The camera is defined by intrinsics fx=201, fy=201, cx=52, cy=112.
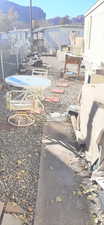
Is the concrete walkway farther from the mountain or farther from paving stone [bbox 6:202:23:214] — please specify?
the mountain

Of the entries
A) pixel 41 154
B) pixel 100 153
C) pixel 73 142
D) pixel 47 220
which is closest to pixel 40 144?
pixel 41 154

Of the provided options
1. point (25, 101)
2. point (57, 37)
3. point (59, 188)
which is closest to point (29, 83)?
point (25, 101)

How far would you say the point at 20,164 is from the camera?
10.1 feet

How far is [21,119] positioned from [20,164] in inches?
65.4

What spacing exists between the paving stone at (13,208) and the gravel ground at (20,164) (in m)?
0.05

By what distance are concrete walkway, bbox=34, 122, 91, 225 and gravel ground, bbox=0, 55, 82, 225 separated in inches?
4.0

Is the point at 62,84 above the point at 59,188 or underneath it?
above

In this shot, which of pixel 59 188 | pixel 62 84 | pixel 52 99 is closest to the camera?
pixel 59 188

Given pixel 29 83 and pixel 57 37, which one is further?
pixel 57 37

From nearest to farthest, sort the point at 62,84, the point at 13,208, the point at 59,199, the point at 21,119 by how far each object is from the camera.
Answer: the point at 13,208, the point at 59,199, the point at 21,119, the point at 62,84

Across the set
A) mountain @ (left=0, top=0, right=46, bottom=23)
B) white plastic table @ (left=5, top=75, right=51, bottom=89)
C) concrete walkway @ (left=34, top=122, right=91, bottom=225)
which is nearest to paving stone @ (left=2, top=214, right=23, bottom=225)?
concrete walkway @ (left=34, top=122, right=91, bottom=225)

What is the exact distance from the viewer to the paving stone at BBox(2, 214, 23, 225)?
2.12 m

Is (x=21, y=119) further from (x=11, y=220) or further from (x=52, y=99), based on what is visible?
(x=11, y=220)

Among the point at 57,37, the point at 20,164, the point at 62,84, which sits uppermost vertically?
the point at 57,37
